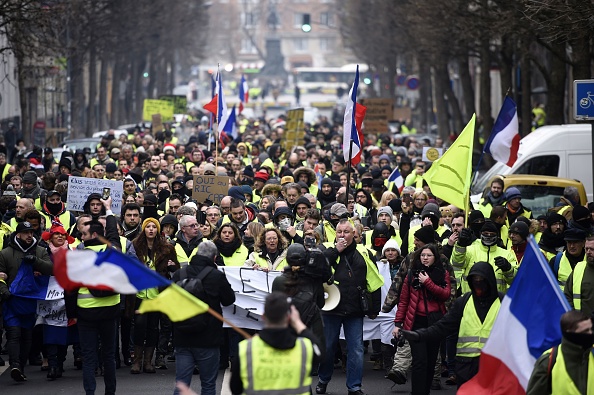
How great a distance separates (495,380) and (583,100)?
343 inches

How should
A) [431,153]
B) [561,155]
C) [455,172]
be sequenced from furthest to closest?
1. [431,153]
2. [561,155]
3. [455,172]

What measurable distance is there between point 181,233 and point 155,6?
45305 millimetres

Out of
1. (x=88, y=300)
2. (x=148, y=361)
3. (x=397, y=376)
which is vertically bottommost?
(x=148, y=361)

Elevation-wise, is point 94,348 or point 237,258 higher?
point 237,258

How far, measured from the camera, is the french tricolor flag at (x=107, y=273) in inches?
302

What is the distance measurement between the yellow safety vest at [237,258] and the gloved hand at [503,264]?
2.41 metres

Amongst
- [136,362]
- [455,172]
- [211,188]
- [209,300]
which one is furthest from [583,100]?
[209,300]

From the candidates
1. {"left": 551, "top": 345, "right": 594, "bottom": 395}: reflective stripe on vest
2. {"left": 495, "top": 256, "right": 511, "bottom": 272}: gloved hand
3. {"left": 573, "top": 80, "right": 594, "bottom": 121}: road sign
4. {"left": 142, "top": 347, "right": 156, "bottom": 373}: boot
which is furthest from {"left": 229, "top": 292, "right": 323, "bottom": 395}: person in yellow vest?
{"left": 573, "top": 80, "right": 594, "bottom": 121}: road sign

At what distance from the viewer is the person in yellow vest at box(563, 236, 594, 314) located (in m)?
10.5

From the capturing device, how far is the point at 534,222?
47.3 ft

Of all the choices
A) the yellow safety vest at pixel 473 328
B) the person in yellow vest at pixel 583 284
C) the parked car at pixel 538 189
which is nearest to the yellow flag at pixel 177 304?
the yellow safety vest at pixel 473 328

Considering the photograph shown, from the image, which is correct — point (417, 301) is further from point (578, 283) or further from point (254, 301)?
point (254, 301)

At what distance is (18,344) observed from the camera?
1285 centimetres

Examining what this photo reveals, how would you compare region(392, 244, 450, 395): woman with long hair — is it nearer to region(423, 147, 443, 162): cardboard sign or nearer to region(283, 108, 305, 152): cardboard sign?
region(423, 147, 443, 162): cardboard sign
